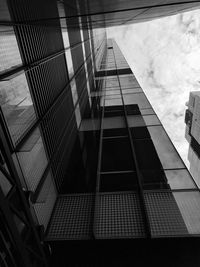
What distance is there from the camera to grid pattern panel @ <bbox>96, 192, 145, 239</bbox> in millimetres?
6074

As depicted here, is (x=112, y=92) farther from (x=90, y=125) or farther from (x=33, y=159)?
(x=33, y=159)

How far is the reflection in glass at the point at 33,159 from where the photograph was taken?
6198 millimetres

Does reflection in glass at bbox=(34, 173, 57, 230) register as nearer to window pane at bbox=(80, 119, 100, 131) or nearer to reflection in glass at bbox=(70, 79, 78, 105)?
window pane at bbox=(80, 119, 100, 131)

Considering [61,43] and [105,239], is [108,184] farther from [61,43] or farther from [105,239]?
[61,43]

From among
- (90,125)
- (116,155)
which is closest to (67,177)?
(116,155)

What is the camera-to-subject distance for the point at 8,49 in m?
5.90

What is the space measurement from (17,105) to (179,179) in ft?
20.2

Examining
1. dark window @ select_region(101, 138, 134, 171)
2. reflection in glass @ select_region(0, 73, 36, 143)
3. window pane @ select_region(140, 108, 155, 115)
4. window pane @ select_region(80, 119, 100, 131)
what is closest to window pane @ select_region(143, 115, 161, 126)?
window pane @ select_region(140, 108, 155, 115)

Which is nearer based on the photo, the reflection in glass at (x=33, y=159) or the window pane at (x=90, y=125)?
the reflection in glass at (x=33, y=159)

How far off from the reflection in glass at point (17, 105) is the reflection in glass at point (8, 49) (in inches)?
16.3

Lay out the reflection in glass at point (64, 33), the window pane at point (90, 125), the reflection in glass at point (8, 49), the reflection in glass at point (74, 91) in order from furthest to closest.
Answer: the reflection in glass at point (74, 91), the window pane at point (90, 125), the reflection in glass at point (64, 33), the reflection in glass at point (8, 49)

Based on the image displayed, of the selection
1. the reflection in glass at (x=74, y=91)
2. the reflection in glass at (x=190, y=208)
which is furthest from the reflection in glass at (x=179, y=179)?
the reflection in glass at (x=74, y=91)

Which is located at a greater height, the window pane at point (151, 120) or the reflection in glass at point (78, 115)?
the reflection in glass at point (78, 115)

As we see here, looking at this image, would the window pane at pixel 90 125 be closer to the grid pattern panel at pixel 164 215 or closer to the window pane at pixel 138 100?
the window pane at pixel 138 100
